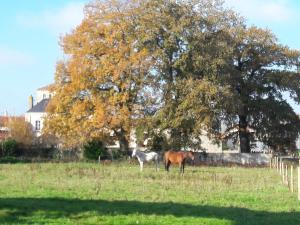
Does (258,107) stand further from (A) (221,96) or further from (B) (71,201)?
(B) (71,201)

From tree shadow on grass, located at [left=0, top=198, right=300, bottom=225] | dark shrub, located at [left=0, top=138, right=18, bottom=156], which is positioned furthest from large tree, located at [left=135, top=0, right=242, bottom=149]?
tree shadow on grass, located at [left=0, top=198, right=300, bottom=225]

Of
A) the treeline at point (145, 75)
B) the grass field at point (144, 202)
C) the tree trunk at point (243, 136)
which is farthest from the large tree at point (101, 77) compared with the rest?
the grass field at point (144, 202)

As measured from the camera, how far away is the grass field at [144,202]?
15539 millimetres

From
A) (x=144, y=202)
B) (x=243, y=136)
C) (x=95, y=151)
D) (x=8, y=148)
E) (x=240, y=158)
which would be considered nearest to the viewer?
(x=144, y=202)

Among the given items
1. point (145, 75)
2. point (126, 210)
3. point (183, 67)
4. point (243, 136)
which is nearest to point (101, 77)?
point (145, 75)

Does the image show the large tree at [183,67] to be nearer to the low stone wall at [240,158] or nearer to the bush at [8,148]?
the low stone wall at [240,158]

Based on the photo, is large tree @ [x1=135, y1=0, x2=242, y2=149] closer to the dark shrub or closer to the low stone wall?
the low stone wall

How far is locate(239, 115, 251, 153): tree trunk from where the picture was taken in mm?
64125

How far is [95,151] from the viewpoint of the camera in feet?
195

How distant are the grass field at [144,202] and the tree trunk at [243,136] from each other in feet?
119

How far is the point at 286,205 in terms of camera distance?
19.9 metres

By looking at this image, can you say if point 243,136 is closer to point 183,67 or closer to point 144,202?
point 183,67

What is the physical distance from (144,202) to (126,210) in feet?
7.55

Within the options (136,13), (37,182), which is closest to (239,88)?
(136,13)
